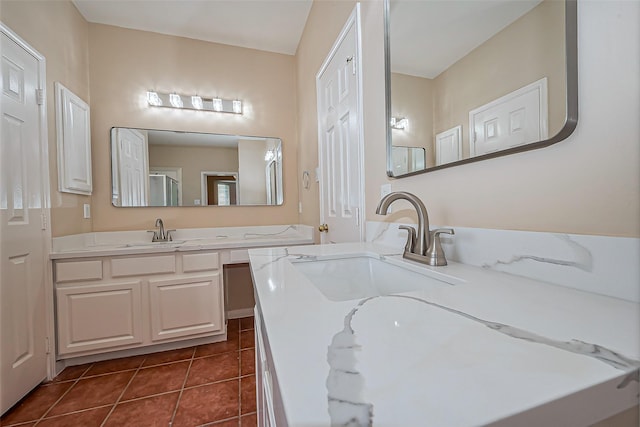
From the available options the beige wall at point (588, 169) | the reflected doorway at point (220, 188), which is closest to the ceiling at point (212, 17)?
the reflected doorway at point (220, 188)

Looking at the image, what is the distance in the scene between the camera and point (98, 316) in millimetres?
1739

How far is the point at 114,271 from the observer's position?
1.78 metres

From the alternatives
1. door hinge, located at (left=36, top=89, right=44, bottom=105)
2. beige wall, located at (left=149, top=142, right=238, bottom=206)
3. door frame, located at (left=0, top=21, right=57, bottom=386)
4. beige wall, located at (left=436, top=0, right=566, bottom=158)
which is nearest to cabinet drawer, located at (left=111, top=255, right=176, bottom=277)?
door frame, located at (left=0, top=21, right=57, bottom=386)

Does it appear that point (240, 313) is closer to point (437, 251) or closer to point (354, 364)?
point (437, 251)

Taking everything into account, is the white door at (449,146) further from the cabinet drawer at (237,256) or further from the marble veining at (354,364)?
the cabinet drawer at (237,256)

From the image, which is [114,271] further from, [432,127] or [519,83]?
[519,83]

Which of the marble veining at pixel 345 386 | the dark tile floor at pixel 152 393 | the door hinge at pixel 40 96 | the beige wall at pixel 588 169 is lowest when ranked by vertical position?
the dark tile floor at pixel 152 393

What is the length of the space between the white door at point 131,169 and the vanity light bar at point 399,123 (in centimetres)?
217

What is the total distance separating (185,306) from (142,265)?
0.41 metres

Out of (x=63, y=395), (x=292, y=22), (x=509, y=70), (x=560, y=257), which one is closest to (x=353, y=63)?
(x=509, y=70)

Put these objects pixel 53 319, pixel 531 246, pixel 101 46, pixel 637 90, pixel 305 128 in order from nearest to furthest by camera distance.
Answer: pixel 637 90, pixel 531 246, pixel 53 319, pixel 101 46, pixel 305 128

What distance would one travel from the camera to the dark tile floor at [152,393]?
1288mm

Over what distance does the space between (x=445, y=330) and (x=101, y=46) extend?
3.13m

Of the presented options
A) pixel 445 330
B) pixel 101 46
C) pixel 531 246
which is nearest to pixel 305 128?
pixel 101 46
